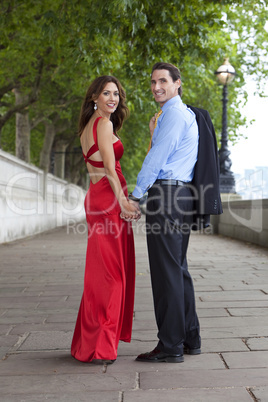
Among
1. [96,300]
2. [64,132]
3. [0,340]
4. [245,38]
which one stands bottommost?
[0,340]

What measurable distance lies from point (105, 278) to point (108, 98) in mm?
1278

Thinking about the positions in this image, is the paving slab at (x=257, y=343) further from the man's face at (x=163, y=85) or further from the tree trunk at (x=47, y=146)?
the tree trunk at (x=47, y=146)

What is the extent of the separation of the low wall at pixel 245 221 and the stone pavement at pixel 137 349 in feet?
14.4

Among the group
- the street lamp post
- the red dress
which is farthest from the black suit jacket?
the street lamp post

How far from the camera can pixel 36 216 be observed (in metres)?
19.5

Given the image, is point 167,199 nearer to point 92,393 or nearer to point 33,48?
point 92,393

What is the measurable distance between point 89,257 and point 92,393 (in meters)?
1.10

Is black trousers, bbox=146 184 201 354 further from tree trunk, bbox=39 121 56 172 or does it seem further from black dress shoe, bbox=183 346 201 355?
tree trunk, bbox=39 121 56 172

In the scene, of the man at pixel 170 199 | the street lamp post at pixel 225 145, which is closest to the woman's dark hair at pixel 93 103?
the man at pixel 170 199

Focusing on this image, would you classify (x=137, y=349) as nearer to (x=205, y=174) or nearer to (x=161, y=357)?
(x=161, y=357)

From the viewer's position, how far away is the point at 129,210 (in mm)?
3820

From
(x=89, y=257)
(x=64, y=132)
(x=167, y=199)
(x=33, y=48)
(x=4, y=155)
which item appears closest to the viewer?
(x=167, y=199)

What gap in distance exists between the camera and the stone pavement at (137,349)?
10.3 ft

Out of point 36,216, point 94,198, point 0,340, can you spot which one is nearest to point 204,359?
point 94,198
